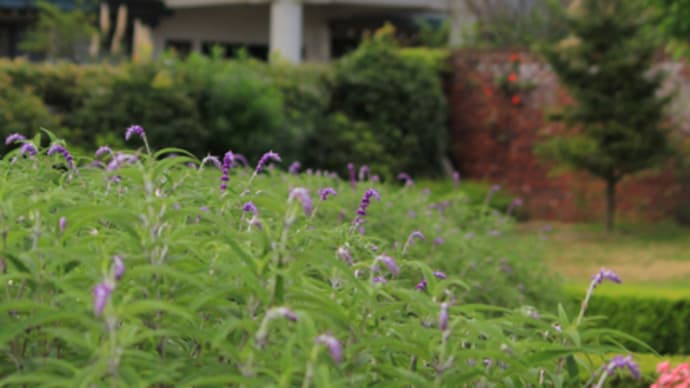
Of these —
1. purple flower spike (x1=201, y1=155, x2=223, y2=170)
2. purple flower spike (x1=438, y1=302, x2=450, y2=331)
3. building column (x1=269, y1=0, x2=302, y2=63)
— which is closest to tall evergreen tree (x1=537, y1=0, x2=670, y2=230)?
building column (x1=269, y1=0, x2=302, y2=63)

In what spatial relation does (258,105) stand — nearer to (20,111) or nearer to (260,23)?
(20,111)

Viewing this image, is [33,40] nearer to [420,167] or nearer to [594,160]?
[420,167]

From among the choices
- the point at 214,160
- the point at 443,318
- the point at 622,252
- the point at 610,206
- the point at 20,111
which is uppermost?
the point at 214,160

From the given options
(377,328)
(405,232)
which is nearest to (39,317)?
(377,328)

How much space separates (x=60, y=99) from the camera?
12406mm

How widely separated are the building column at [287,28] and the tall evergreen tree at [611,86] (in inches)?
258

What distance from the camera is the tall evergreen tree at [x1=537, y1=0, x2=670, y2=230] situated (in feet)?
44.4

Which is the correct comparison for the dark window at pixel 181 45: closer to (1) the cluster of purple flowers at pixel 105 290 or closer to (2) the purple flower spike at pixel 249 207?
(2) the purple flower spike at pixel 249 207

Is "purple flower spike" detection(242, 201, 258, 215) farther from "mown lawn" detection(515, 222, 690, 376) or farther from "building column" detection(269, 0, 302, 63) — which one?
"building column" detection(269, 0, 302, 63)

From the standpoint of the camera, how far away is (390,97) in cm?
1630

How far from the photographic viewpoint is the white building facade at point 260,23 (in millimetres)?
21203

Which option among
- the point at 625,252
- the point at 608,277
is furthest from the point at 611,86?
the point at 608,277

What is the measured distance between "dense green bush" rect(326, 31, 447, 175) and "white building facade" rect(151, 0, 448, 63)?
393 cm

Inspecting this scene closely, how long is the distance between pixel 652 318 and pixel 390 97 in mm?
9002
